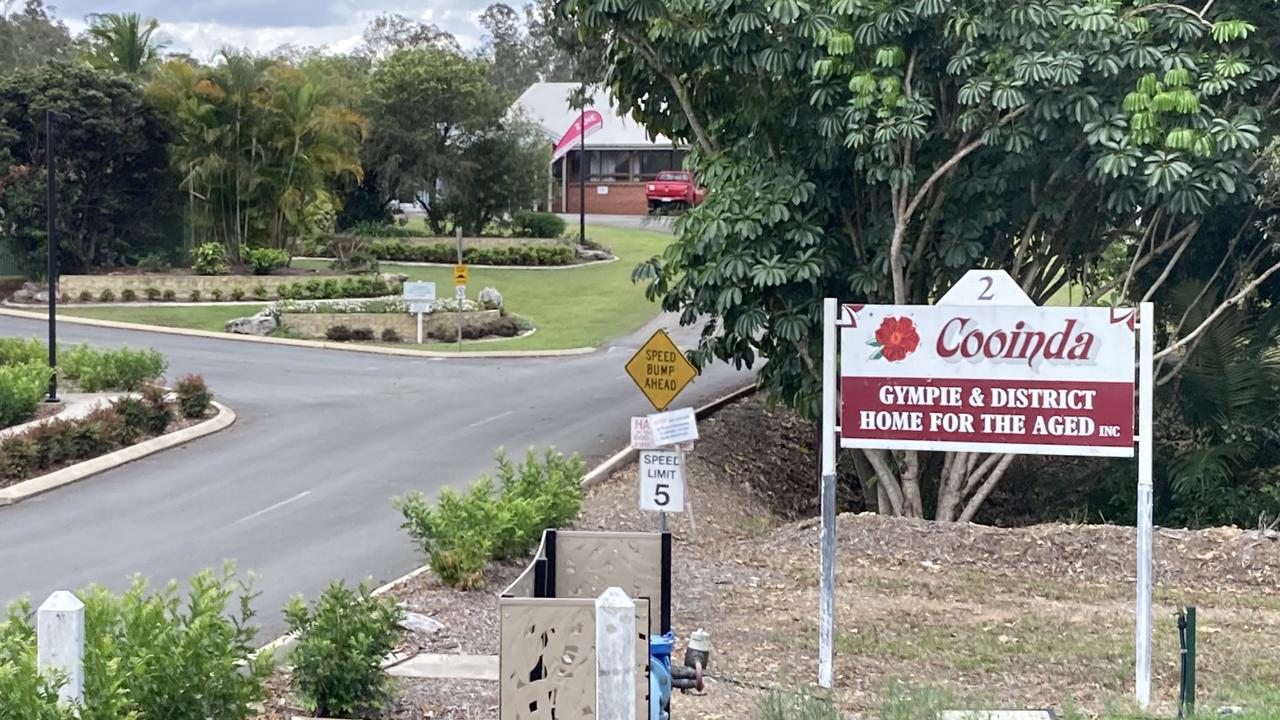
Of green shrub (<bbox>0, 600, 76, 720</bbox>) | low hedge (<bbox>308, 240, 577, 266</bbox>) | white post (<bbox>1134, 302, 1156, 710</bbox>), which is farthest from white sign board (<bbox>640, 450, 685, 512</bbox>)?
low hedge (<bbox>308, 240, 577, 266</bbox>)

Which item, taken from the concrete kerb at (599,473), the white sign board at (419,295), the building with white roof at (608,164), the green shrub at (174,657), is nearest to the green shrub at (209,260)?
the white sign board at (419,295)

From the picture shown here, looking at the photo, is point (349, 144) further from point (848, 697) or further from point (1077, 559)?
point (848, 697)

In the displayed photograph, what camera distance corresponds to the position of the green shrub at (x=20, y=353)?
75.6ft

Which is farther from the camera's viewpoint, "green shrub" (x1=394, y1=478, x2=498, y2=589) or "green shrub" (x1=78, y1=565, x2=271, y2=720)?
"green shrub" (x1=394, y1=478, x2=498, y2=589)

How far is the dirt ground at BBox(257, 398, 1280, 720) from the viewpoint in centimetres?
886

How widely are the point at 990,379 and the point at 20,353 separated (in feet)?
61.1

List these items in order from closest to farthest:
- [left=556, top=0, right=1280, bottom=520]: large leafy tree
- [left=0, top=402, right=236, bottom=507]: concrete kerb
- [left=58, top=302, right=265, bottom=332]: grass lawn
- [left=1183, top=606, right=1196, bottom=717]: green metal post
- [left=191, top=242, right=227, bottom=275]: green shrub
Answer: [left=1183, top=606, right=1196, bottom=717]: green metal post, [left=556, top=0, right=1280, bottom=520]: large leafy tree, [left=0, top=402, right=236, bottom=507]: concrete kerb, [left=58, top=302, right=265, bottom=332]: grass lawn, [left=191, top=242, right=227, bottom=275]: green shrub

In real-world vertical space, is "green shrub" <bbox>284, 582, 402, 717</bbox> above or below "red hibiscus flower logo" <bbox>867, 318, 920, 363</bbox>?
below

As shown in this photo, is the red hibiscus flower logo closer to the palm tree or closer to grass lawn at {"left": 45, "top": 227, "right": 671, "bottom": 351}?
grass lawn at {"left": 45, "top": 227, "right": 671, "bottom": 351}

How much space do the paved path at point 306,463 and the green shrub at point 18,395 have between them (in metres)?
2.45

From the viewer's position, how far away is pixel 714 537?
15062mm

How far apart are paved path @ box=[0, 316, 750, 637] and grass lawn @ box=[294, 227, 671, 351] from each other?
7.43ft

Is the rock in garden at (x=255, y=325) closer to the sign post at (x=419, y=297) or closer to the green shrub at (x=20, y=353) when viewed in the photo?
the sign post at (x=419, y=297)

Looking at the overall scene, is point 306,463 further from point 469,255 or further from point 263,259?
point 469,255
